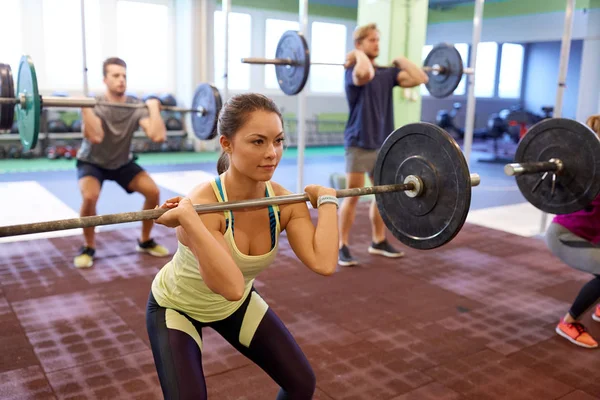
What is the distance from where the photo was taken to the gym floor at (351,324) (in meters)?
2.00

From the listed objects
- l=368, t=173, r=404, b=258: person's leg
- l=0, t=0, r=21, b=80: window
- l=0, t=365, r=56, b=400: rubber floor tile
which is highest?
l=0, t=0, r=21, b=80: window

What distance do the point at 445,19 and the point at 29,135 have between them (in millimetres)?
9922

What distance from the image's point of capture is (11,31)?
6340mm

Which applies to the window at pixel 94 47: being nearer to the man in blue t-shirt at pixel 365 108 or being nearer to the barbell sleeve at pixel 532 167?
the man in blue t-shirt at pixel 365 108

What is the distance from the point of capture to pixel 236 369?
6.82 feet

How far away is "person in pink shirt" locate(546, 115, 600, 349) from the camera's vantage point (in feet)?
7.34

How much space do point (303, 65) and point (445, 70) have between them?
119 cm

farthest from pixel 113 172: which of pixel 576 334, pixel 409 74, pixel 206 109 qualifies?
pixel 576 334

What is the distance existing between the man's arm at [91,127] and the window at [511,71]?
10.8m

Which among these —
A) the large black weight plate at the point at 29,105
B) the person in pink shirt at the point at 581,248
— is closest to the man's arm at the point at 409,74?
the person in pink shirt at the point at 581,248

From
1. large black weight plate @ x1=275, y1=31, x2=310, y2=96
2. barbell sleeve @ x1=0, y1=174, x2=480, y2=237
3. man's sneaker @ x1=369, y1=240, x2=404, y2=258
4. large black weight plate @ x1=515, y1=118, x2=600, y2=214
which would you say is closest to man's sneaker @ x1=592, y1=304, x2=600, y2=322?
large black weight plate @ x1=515, y1=118, x2=600, y2=214

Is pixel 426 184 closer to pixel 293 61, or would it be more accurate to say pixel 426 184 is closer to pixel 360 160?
pixel 360 160

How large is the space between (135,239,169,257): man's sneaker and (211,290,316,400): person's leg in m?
2.13

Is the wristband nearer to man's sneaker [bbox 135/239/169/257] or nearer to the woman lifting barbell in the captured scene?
Answer: the woman lifting barbell
